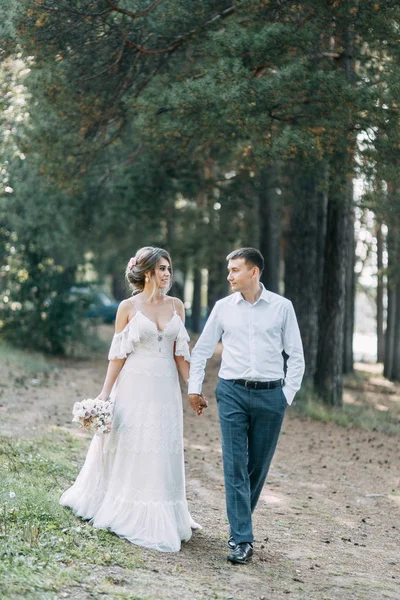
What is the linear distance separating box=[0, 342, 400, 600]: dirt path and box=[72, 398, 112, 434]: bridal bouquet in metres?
1.03

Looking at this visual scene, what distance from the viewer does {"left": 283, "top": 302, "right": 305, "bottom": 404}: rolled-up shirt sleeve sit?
19.7ft

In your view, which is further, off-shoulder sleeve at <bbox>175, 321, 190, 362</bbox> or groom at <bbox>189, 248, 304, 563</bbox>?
off-shoulder sleeve at <bbox>175, 321, 190, 362</bbox>

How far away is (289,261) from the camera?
1728 cm

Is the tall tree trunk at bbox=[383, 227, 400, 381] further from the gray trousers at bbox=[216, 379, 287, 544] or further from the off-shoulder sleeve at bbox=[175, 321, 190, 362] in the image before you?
the gray trousers at bbox=[216, 379, 287, 544]

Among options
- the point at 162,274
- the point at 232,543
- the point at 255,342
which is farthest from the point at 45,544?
the point at 162,274

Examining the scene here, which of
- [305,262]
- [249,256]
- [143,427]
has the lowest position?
[143,427]

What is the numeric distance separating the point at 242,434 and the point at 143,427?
0.82 m

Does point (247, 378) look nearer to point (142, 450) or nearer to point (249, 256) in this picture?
point (249, 256)

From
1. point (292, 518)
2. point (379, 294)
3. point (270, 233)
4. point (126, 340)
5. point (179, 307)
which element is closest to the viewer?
point (126, 340)

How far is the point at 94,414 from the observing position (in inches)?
243

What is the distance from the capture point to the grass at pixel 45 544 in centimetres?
482

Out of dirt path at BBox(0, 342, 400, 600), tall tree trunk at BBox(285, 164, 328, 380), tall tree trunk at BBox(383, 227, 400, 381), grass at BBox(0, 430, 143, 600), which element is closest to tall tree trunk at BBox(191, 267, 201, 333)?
tall tree trunk at BBox(383, 227, 400, 381)

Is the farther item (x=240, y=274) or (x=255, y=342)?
(x=240, y=274)

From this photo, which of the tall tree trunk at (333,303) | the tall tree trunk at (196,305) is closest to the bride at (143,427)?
the tall tree trunk at (333,303)
